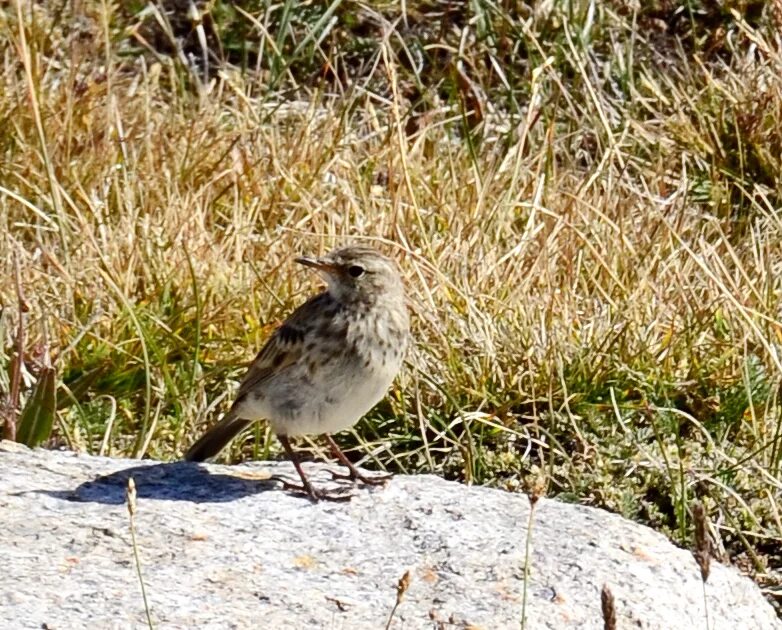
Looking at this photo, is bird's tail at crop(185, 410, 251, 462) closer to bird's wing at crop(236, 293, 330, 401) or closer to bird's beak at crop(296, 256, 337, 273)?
bird's wing at crop(236, 293, 330, 401)

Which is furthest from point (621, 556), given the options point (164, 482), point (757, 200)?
point (757, 200)

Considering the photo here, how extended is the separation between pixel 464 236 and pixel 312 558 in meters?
2.55

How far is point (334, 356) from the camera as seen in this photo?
4699 millimetres

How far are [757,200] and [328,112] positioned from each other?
203 centimetres

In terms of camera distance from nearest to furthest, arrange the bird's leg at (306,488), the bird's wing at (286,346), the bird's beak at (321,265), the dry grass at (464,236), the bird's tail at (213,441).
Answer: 1. the bird's leg at (306,488)
2. the bird's wing at (286,346)
3. the bird's beak at (321,265)
4. the bird's tail at (213,441)
5. the dry grass at (464,236)

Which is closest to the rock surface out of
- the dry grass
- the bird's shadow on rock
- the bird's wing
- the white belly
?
the bird's shadow on rock

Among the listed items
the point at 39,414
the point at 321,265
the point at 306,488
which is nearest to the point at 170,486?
the point at 306,488

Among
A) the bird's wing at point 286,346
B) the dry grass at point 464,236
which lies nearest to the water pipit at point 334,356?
the bird's wing at point 286,346

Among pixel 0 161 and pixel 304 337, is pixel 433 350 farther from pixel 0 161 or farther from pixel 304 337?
pixel 0 161

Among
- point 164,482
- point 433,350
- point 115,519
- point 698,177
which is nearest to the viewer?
point 115,519

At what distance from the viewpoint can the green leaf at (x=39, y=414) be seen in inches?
192

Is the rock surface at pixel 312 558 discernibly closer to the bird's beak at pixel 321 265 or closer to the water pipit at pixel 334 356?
the water pipit at pixel 334 356

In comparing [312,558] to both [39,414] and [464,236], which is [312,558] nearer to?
[39,414]

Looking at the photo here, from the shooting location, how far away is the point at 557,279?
6199 mm
